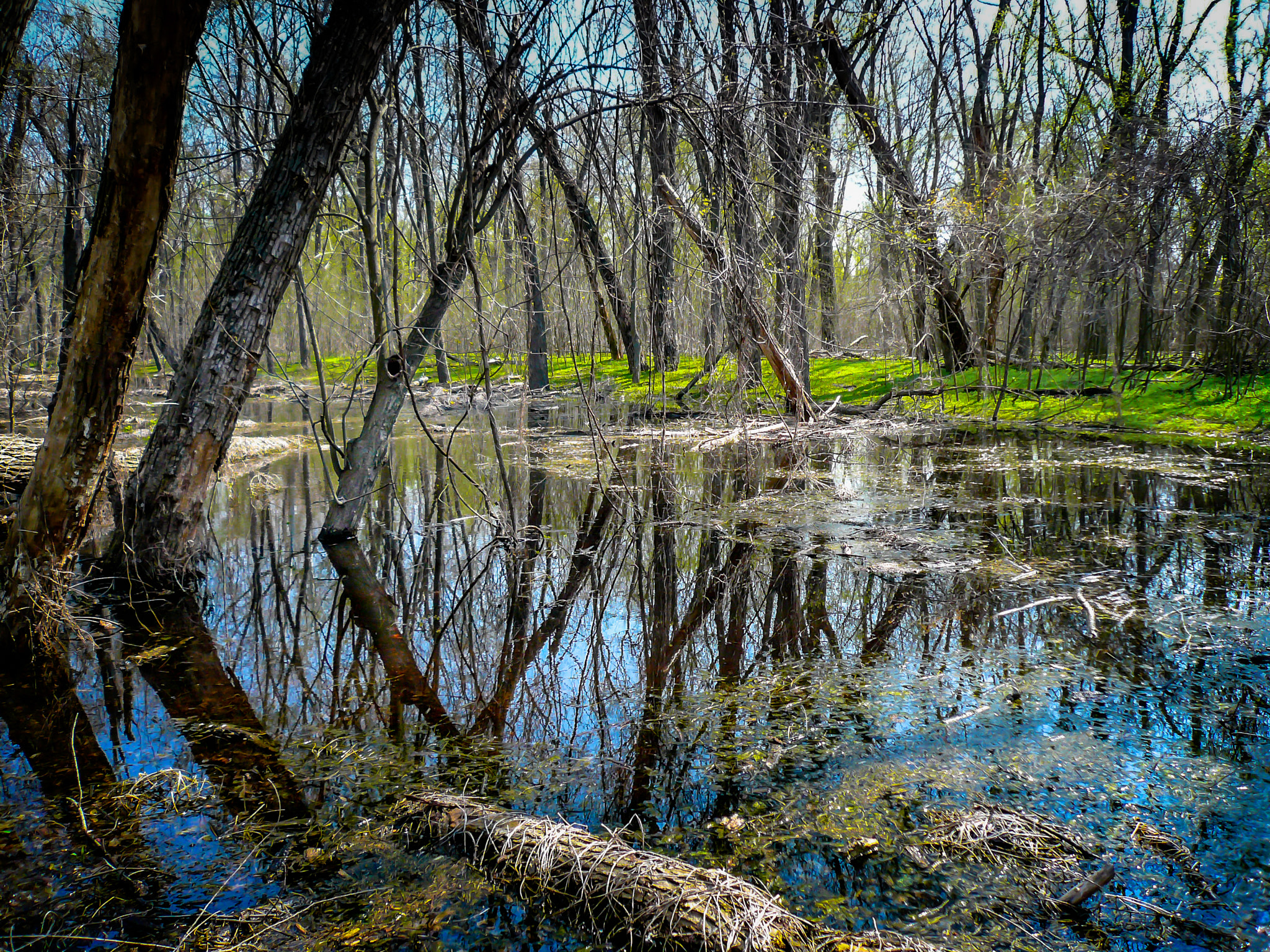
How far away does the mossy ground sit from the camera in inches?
479

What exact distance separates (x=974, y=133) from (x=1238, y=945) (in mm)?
18216

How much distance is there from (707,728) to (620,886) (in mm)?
1300

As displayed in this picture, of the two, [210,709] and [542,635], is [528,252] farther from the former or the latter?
[210,709]

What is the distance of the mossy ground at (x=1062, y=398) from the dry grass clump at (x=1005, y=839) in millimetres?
7173

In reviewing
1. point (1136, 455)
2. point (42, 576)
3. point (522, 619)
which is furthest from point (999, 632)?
point (1136, 455)

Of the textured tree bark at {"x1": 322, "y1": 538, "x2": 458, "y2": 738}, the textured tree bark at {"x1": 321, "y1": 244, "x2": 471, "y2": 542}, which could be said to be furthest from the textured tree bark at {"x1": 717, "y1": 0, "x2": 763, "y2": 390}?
the textured tree bark at {"x1": 322, "y1": 538, "x2": 458, "y2": 738}

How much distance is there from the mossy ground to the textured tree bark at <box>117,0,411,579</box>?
4.16 m

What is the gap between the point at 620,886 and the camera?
7.39 feet

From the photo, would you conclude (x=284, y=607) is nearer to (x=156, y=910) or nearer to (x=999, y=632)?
(x=156, y=910)

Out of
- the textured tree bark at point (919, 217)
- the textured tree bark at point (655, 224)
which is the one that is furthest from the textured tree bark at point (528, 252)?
the textured tree bark at point (919, 217)

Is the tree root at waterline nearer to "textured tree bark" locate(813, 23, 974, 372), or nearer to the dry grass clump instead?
the dry grass clump

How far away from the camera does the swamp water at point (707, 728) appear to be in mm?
2354

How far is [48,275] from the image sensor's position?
27.7 metres

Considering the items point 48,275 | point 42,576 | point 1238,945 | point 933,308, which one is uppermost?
point 48,275
